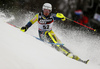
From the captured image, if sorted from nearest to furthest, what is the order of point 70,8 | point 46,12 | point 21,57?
point 21,57 < point 46,12 < point 70,8

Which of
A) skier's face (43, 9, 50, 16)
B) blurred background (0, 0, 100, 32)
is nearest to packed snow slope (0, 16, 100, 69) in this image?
skier's face (43, 9, 50, 16)

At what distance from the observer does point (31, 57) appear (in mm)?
2055

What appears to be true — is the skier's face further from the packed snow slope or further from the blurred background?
the blurred background

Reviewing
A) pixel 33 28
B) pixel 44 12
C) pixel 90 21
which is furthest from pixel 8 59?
pixel 90 21

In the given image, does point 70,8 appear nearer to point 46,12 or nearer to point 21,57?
point 46,12

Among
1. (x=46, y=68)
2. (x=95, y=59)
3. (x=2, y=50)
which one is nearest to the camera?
(x=2, y=50)

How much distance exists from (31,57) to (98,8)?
656 centimetres

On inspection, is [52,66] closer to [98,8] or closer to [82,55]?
[82,55]

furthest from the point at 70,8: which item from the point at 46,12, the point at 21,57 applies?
the point at 21,57

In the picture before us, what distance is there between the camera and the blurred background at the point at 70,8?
7704 mm

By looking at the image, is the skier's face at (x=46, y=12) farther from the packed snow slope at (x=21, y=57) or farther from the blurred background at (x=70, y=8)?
the blurred background at (x=70, y=8)

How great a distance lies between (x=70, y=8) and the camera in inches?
343

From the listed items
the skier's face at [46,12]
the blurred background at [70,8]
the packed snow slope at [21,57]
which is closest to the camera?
the packed snow slope at [21,57]

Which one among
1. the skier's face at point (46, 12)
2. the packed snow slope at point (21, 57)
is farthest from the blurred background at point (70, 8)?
the packed snow slope at point (21, 57)
